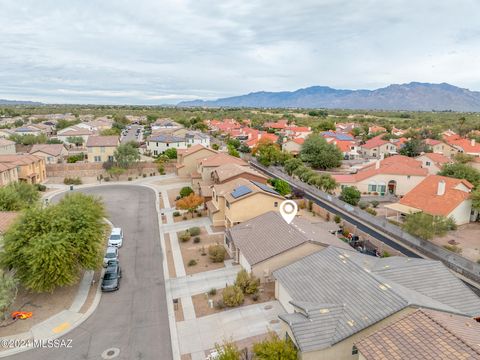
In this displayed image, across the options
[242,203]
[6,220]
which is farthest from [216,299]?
[6,220]

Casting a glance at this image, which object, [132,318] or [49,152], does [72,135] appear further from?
[132,318]

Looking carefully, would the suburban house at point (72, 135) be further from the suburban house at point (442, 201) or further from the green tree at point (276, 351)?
the green tree at point (276, 351)

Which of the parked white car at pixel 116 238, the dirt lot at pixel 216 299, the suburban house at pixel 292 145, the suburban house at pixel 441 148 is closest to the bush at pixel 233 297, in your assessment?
the dirt lot at pixel 216 299

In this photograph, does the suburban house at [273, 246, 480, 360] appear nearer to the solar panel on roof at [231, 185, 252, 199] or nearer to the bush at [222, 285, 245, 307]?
the bush at [222, 285, 245, 307]

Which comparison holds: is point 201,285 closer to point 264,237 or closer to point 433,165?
point 264,237

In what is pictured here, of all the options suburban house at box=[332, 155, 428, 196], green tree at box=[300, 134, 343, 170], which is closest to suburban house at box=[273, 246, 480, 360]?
suburban house at box=[332, 155, 428, 196]

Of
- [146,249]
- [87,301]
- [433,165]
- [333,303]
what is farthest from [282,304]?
[433,165]
